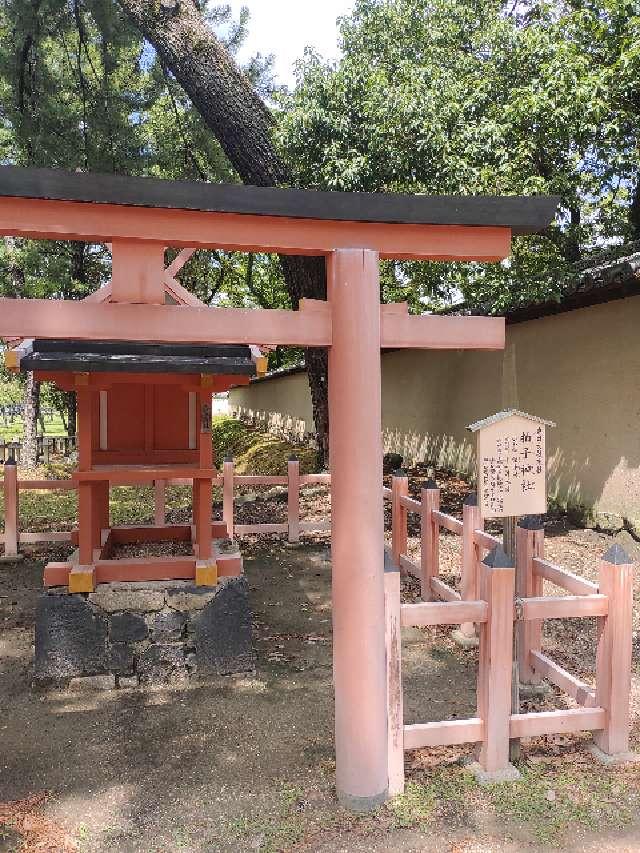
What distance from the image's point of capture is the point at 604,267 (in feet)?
24.7

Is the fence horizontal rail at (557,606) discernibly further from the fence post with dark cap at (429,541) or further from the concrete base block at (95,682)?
the concrete base block at (95,682)

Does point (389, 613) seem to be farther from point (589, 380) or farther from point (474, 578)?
point (589, 380)

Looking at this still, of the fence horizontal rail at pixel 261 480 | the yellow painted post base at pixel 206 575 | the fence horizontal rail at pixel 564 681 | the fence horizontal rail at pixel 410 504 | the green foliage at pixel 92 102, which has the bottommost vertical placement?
the fence horizontal rail at pixel 564 681

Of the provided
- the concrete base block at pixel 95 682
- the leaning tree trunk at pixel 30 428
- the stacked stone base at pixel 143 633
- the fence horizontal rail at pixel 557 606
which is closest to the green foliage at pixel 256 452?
the leaning tree trunk at pixel 30 428

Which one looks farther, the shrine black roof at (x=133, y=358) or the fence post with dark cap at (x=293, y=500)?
the fence post with dark cap at (x=293, y=500)

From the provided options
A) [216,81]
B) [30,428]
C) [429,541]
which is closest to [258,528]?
[429,541]

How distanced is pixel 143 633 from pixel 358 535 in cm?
247

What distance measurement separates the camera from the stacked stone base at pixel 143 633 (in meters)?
4.82

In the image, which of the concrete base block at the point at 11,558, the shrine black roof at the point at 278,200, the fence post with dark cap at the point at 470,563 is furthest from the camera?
the concrete base block at the point at 11,558

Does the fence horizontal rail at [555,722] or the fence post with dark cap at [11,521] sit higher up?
the fence post with dark cap at [11,521]

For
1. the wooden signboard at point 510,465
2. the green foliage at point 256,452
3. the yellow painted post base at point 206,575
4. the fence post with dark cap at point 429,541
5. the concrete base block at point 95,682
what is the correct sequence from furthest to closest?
the green foliage at point 256,452 → the fence post with dark cap at point 429,541 → the yellow painted post base at point 206,575 → the concrete base block at point 95,682 → the wooden signboard at point 510,465

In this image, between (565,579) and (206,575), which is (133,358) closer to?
(206,575)

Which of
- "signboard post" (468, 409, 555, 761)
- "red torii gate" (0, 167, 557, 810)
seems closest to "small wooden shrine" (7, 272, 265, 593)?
"red torii gate" (0, 167, 557, 810)

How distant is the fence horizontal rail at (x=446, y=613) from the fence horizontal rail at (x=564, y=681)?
0.98 m
